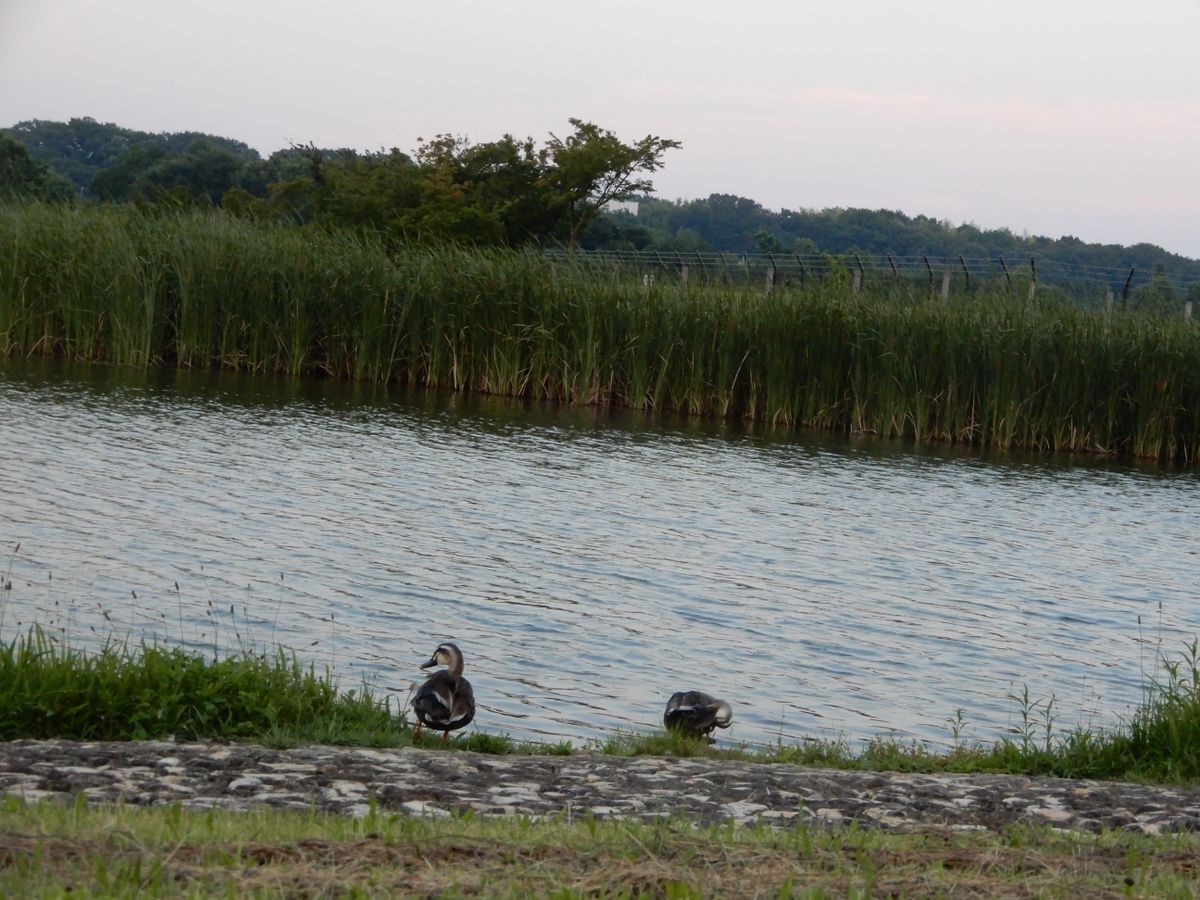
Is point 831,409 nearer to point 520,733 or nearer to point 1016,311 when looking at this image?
point 1016,311

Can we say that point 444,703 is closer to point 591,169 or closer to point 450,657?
point 450,657

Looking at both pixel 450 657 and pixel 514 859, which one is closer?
pixel 514 859

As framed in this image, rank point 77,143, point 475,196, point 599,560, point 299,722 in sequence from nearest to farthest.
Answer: point 299,722 < point 599,560 < point 475,196 < point 77,143

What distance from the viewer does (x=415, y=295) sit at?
2728 centimetres

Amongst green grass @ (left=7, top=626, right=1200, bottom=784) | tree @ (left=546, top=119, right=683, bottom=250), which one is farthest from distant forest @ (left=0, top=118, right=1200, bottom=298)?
green grass @ (left=7, top=626, right=1200, bottom=784)

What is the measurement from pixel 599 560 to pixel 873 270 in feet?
59.3

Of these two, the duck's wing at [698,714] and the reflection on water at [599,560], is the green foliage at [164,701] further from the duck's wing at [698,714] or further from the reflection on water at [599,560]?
the duck's wing at [698,714]

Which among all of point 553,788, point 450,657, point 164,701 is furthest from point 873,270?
point 553,788

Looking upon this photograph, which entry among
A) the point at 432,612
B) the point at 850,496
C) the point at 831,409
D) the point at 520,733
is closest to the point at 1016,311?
the point at 831,409

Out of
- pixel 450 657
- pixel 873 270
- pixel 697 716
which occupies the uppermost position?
pixel 873 270

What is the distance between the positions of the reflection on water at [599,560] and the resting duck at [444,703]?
2.77ft

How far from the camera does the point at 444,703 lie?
7336 millimetres

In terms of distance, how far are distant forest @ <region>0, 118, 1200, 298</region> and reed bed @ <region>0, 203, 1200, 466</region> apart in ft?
10.5

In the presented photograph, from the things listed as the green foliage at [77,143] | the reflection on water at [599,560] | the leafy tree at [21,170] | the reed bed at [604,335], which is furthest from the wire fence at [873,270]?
the green foliage at [77,143]
